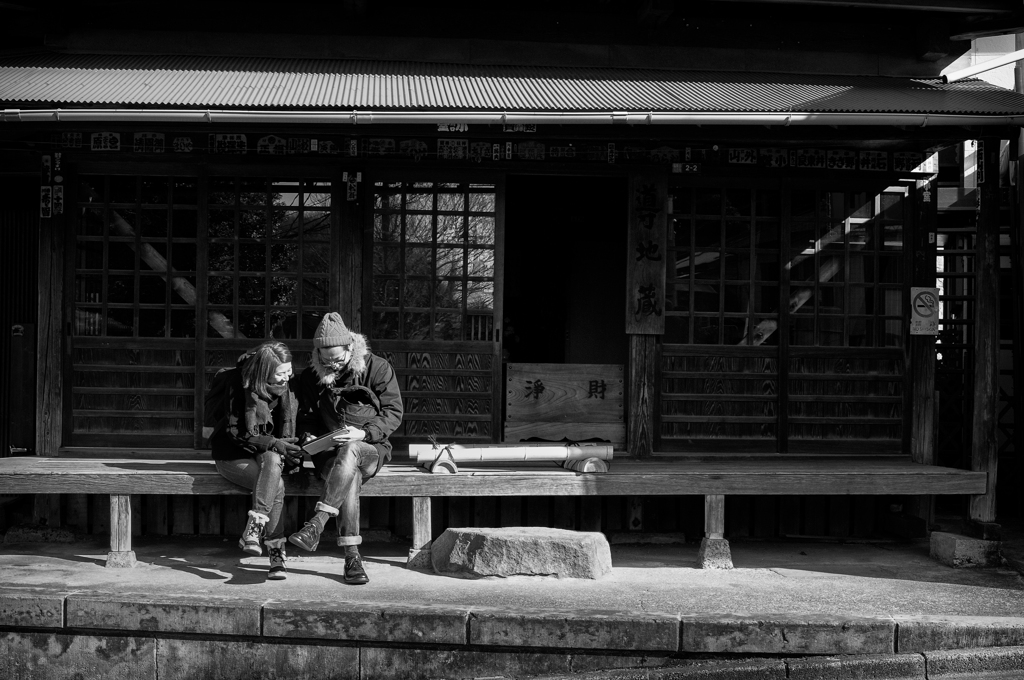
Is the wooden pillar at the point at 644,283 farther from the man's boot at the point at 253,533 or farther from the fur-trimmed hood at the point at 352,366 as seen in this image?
the man's boot at the point at 253,533

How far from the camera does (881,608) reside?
5.77 m

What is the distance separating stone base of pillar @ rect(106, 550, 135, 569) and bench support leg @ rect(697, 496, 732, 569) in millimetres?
4219

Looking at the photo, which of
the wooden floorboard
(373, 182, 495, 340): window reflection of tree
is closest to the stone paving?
the wooden floorboard

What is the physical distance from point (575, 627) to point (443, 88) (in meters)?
4.23

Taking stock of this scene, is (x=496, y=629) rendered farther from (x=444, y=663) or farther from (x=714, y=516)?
(x=714, y=516)

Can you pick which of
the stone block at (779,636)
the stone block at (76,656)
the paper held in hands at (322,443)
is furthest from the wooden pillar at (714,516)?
the stone block at (76,656)

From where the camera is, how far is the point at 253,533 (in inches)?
245

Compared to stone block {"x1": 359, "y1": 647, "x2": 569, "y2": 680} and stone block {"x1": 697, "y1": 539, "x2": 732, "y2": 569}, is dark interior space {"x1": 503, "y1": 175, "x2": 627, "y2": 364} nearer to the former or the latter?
stone block {"x1": 697, "y1": 539, "x2": 732, "y2": 569}

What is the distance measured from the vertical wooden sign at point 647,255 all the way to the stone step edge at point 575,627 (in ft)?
9.68

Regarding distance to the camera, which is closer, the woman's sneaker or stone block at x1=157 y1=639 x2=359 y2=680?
stone block at x1=157 y1=639 x2=359 y2=680

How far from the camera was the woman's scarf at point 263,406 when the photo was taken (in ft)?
Answer: 20.9

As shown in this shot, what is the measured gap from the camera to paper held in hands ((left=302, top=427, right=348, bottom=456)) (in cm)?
641

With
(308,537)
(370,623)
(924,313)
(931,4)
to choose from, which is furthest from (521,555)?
(931,4)

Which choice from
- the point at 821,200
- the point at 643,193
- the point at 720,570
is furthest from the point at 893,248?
the point at 720,570
